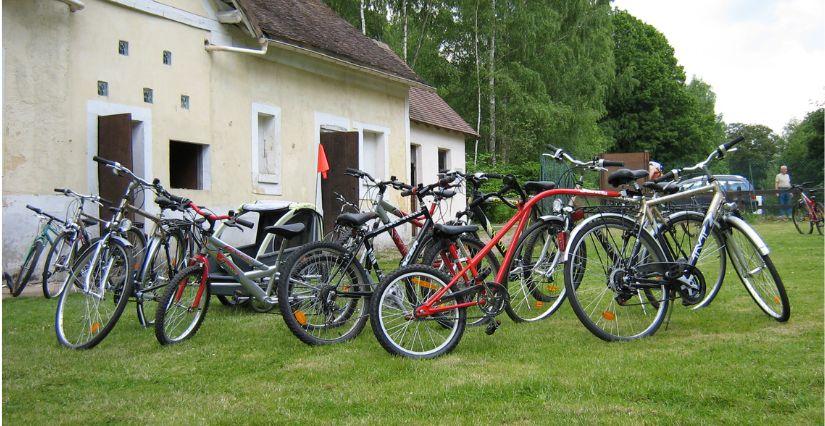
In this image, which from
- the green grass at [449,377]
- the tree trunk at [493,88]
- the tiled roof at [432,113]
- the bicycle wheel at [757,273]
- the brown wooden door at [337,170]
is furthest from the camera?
the tree trunk at [493,88]

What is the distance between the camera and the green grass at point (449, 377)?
377 cm

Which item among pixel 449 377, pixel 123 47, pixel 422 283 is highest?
pixel 123 47

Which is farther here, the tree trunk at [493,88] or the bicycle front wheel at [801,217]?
the tree trunk at [493,88]

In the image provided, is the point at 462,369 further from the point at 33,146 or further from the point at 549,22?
the point at 549,22

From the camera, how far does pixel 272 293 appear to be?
237 inches

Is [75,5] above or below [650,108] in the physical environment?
below

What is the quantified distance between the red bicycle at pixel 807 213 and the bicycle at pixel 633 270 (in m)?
11.7

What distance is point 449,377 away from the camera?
445 centimetres

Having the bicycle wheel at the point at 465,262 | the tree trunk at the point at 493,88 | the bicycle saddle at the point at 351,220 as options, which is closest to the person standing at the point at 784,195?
the tree trunk at the point at 493,88

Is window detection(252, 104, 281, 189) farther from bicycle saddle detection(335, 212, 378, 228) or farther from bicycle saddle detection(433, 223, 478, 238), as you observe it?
bicycle saddle detection(433, 223, 478, 238)

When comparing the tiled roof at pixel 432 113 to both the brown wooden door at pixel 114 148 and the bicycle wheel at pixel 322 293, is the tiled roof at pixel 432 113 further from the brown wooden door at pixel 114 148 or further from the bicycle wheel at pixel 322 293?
the bicycle wheel at pixel 322 293

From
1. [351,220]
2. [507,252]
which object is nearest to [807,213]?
[507,252]

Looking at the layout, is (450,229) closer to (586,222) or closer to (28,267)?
(586,222)

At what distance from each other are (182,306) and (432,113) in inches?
699
